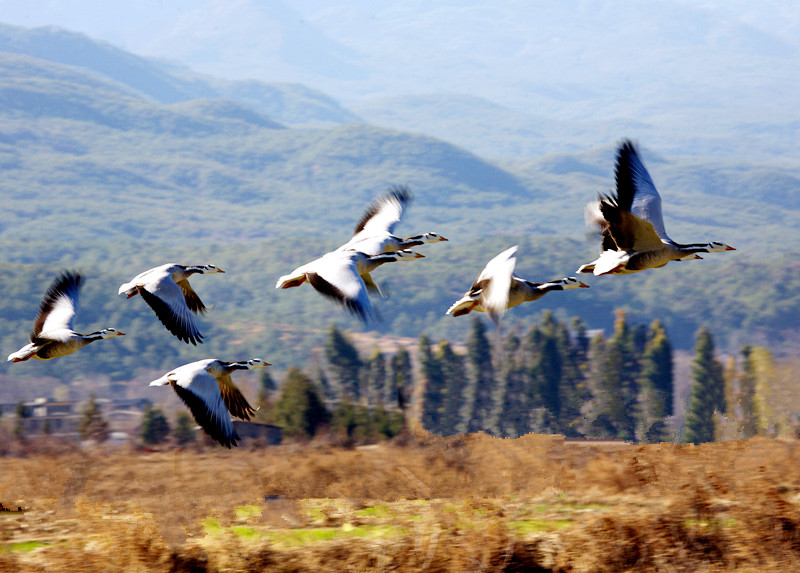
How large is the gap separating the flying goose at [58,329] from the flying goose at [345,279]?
14.1 ft

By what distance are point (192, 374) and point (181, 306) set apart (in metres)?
1.33

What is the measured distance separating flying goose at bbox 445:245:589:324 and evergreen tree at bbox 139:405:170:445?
57.6 meters

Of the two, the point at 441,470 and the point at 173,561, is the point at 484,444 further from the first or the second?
the point at 173,561

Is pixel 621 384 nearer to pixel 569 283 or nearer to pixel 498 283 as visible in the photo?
pixel 569 283

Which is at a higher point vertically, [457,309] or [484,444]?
[457,309]

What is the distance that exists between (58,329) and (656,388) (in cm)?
9137

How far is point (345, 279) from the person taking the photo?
1820cm

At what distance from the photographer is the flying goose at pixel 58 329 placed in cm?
2053

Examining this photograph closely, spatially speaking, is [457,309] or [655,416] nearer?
[457,309]

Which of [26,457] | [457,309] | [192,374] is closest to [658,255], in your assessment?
[457,309]

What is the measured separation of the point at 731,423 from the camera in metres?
103

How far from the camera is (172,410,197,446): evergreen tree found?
234 feet

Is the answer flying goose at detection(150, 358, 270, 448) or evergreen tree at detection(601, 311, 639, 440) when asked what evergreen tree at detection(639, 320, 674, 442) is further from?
flying goose at detection(150, 358, 270, 448)

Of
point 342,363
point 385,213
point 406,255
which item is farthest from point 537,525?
point 342,363
